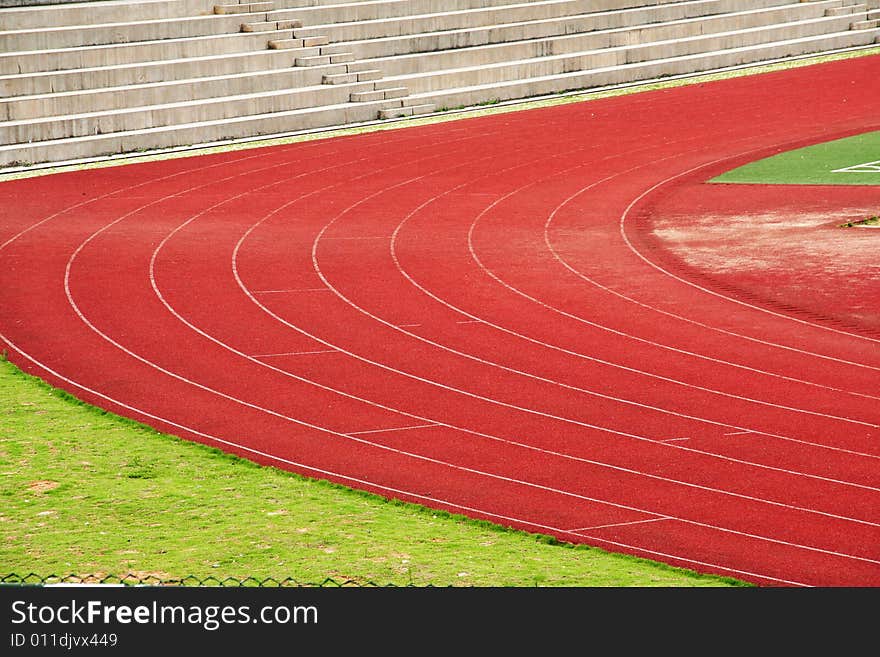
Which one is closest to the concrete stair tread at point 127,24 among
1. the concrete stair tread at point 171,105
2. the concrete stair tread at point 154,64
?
the concrete stair tread at point 154,64

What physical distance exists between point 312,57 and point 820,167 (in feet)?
32.2

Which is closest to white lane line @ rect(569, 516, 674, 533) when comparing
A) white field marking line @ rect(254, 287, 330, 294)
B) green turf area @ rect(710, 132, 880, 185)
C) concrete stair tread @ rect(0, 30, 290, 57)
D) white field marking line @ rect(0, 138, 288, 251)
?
white field marking line @ rect(254, 287, 330, 294)

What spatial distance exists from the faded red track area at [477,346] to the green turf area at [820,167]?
557 millimetres

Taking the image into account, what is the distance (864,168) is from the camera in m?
19.6

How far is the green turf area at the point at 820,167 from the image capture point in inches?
746

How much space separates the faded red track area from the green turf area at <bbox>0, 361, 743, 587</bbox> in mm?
313

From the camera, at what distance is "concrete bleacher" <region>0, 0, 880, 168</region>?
22375 millimetres

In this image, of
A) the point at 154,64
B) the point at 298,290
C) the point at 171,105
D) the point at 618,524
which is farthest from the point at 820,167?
the point at 618,524

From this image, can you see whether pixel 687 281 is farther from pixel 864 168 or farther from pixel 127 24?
pixel 127 24

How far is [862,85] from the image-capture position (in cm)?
2741

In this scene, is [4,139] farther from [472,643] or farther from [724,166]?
[472,643]

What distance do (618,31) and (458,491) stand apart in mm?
22262

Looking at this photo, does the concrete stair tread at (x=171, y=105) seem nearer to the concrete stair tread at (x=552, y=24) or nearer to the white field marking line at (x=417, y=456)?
the concrete stair tread at (x=552, y=24)

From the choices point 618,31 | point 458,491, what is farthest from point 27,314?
point 618,31
